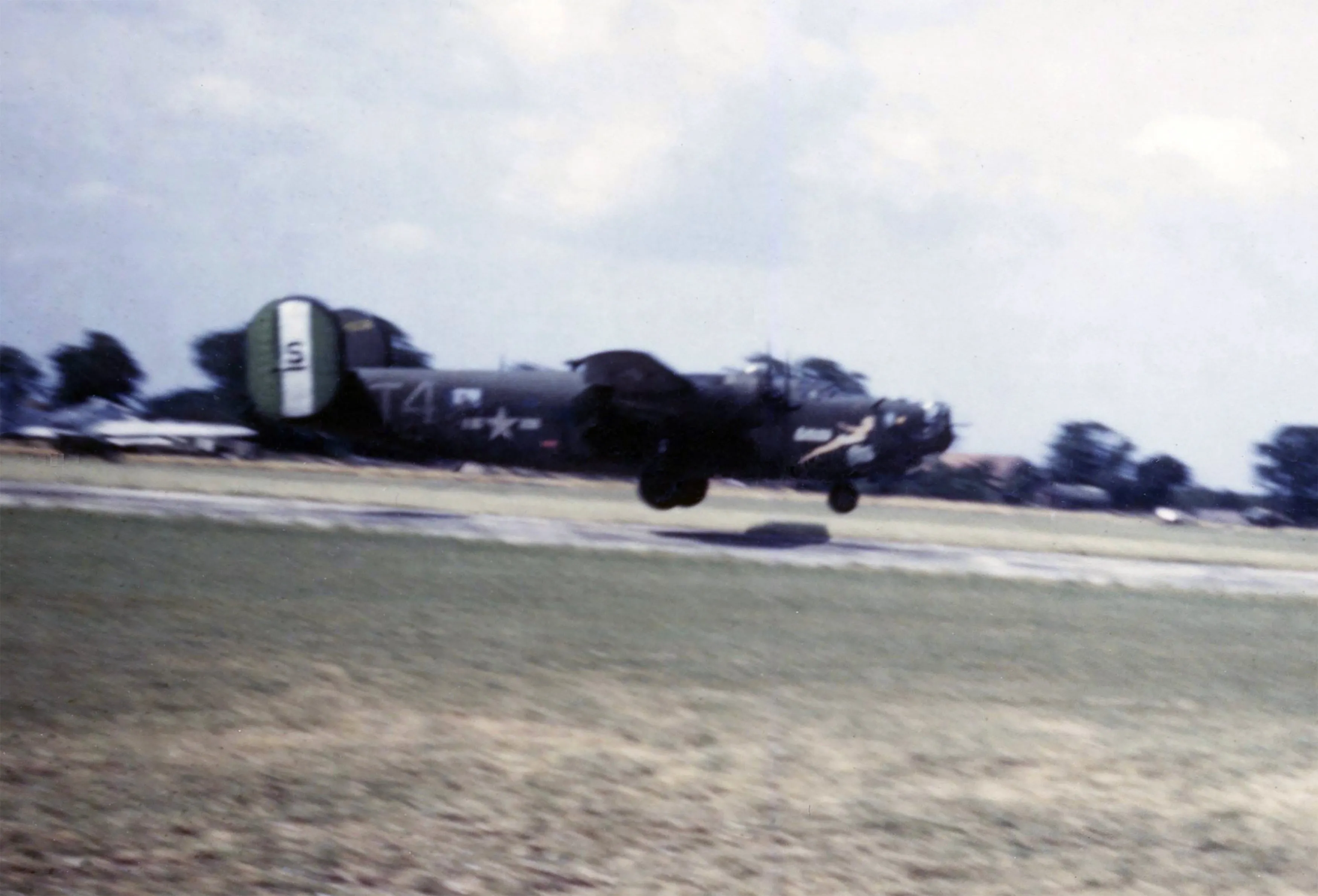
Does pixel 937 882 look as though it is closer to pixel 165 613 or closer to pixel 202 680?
pixel 202 680

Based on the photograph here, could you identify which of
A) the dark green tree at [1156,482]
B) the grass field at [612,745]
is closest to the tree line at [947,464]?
the dark green tree at [1156,482]

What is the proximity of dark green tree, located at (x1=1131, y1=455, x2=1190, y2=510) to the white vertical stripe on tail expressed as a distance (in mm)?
36478

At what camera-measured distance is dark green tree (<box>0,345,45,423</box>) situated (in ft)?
54.2

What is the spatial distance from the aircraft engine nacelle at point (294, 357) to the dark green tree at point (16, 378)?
9.48m

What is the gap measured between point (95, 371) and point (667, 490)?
14.4 metres

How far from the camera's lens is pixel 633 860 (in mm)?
6793

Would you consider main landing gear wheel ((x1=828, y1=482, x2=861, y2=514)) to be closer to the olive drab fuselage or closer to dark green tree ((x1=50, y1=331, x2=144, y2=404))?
the olive drab fuselage

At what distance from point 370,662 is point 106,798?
4.69 meters

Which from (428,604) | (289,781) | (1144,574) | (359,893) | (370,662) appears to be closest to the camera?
(359,893)

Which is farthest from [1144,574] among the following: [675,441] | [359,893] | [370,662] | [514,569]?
[359,893]

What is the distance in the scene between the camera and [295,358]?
35.1m

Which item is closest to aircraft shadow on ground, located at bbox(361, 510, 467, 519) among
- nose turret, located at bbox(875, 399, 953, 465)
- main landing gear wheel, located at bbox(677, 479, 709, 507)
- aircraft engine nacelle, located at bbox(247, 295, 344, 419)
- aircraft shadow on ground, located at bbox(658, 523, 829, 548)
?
aircraft engine nacelle, located at bbox(247, 295, 344, 419)

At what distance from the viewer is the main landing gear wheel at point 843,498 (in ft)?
114

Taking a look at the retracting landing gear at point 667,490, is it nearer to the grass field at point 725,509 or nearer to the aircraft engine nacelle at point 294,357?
the grass field at point 725,509
